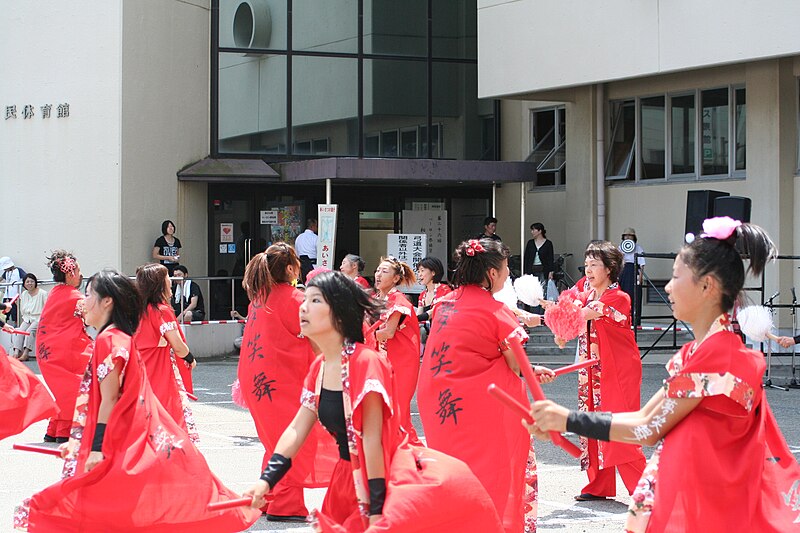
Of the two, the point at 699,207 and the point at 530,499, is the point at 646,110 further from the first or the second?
the point at 530,499

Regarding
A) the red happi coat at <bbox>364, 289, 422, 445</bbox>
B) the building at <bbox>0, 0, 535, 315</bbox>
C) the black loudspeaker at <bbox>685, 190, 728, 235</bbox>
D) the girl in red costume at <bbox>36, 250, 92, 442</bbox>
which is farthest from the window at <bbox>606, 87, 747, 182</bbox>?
the girl in red costume at <bbox>36, 250, 92, 442</bbox>

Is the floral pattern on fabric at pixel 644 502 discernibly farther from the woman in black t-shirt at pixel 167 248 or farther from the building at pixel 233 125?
the woman in black t-shirt at pixel 167 248

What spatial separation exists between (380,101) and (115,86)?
5.23 meters

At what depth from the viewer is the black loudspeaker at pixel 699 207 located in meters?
14.6

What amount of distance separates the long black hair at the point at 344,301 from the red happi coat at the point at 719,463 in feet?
4.17

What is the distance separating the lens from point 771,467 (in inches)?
148

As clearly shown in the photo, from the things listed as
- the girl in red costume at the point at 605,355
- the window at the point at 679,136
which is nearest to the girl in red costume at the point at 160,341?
the girl in red costume at the point at 605,355

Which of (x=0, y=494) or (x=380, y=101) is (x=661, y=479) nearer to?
(x=0, y=494)

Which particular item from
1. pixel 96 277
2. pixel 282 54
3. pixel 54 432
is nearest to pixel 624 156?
pixel 282 54

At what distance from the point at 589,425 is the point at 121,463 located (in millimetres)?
2440

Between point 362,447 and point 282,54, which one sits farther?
point 282,54

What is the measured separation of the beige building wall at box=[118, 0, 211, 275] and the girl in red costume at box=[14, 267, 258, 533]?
13.5m

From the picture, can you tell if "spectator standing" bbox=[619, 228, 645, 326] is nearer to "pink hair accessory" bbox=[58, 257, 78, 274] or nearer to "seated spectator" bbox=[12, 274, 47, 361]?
"seated spectator" bbox=[12, 274, 47, 361]

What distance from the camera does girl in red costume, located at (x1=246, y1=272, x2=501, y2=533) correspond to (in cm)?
415
